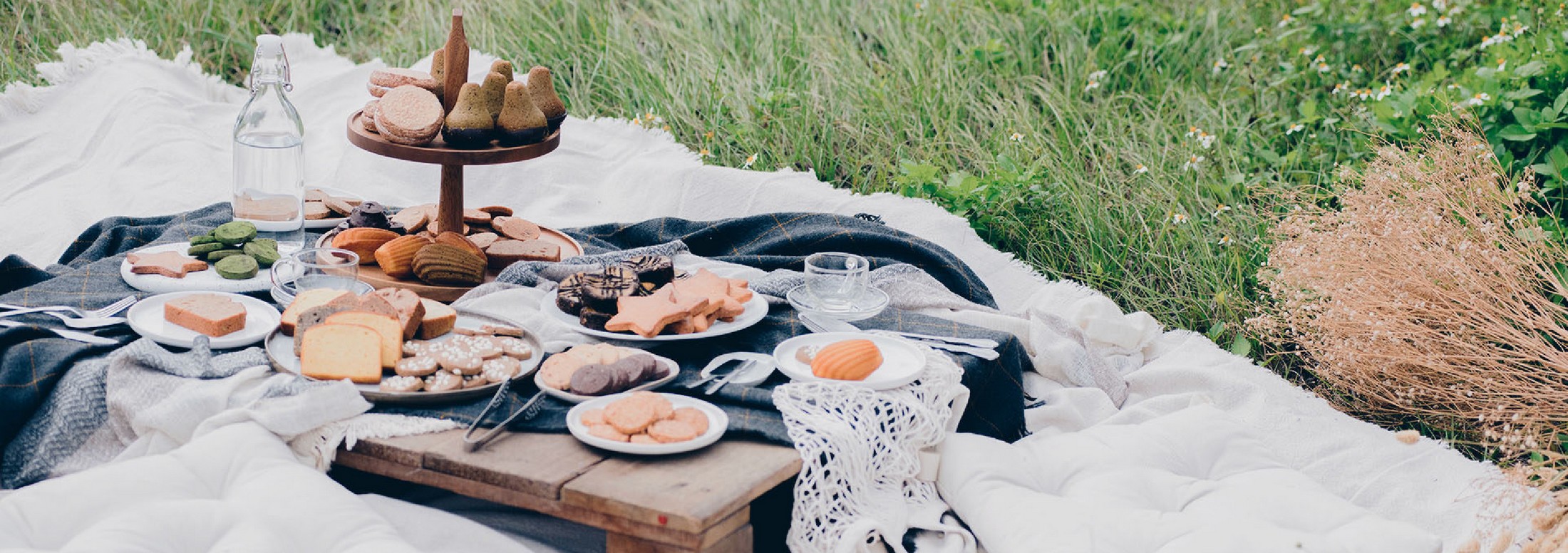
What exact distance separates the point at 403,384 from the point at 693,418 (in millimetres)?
569

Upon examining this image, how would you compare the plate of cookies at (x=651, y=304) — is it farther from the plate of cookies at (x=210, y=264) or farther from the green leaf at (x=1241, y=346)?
the green leaf at (x=1241, y=346)

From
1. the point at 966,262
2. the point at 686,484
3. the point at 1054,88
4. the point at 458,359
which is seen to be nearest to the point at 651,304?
the point at 458,359

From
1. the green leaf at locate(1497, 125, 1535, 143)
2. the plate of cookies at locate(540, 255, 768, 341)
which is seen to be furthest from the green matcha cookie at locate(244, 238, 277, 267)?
the green leaf at locate(1497, 125, 1535, 143)

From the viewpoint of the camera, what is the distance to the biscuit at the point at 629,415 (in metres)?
2.44

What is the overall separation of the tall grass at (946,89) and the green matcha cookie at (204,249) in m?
2.11

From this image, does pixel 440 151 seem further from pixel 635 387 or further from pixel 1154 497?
pixel 1154 497

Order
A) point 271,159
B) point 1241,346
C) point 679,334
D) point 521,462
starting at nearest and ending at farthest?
point 521,462, point 679,334, point 271,159, point 1241,346

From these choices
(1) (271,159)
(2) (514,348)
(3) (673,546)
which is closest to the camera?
(3) (673,546)

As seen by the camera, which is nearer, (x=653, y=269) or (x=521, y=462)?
(x=521, y=462)

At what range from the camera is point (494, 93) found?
3188 millimetres

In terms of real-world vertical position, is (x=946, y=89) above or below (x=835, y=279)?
below

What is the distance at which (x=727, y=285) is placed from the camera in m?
3.11

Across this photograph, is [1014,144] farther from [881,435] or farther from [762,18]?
[881,435]

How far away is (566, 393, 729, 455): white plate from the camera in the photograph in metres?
2.39
